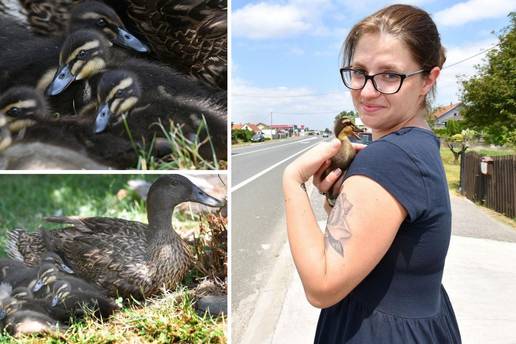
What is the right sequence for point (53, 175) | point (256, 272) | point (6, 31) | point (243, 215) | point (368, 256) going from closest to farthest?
point (368, 256)
point (6, 31)
point (53, 175)
point (256, 272)
point (243, 215)

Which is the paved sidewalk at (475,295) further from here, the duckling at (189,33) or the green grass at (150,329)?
the duckling at (189,33)

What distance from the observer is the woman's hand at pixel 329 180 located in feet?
4.38

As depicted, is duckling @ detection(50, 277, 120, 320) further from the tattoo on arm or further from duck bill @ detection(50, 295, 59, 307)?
the tattoo on arm

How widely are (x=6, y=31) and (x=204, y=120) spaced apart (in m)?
0.80

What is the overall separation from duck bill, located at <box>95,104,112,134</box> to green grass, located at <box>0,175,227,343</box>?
0.68ft

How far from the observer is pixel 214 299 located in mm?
1985

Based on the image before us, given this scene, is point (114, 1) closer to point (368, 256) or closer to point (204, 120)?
point (204, 120)

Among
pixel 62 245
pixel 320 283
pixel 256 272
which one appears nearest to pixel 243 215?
pixel 256 272

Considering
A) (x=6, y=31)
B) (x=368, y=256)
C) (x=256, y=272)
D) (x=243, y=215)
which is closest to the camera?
(x=368, y=256)

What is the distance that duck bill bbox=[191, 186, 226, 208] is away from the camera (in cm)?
199

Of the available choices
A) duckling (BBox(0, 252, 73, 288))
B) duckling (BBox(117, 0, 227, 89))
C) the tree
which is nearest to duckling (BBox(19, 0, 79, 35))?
duckling (BBox(117, 0, 227, 89))

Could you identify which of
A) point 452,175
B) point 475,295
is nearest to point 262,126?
point 452,175

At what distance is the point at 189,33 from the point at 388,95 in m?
0.89

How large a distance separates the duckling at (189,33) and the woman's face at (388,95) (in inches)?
27.5
